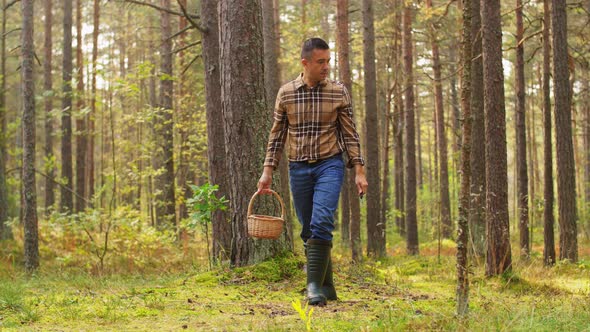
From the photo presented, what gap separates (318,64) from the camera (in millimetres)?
5527

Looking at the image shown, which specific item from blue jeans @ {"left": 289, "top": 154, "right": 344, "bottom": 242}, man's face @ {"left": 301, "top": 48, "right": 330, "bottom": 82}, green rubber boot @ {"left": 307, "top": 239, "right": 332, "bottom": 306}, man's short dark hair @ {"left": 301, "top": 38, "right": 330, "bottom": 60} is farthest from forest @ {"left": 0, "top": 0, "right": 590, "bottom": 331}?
man's short dark hair @ {"left": 301, "top": 38, "right": 330, "bottom": 60}

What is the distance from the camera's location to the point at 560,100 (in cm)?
1245

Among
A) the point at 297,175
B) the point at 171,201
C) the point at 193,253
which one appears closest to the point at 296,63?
the point at 171,201

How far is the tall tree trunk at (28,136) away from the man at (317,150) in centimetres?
793

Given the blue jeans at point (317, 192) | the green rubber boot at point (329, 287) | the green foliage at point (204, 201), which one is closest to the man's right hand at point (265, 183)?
the blue jeans at point (317, 192)

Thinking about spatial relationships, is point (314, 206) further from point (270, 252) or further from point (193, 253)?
point (193, 253)

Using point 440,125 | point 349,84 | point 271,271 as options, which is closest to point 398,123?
point 440,125

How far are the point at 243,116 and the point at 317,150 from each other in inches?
72.5

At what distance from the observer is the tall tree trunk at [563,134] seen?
1235cm

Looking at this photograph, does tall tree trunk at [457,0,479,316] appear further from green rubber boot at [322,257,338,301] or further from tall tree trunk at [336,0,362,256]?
tall tree trunk at [336,0,362,256]

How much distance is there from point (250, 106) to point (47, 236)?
10.6 m

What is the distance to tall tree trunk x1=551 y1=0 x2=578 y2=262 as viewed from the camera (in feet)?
40.5

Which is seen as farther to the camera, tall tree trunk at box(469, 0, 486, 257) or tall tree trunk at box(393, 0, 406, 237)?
tall tree trunk at box(393, 0, 406, 237)

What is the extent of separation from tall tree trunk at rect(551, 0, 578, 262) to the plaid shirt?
8424 mm
